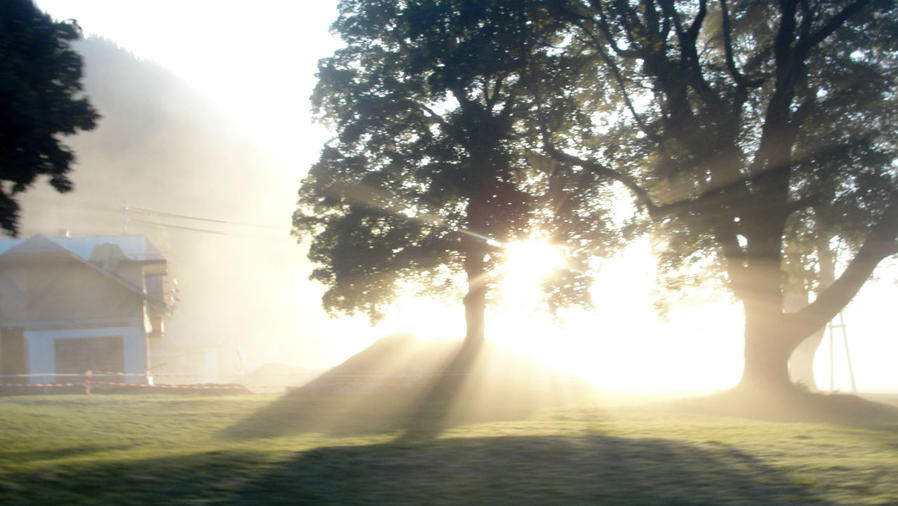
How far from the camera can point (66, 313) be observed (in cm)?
3650

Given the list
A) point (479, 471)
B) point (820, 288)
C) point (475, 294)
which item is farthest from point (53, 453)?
point (820, 288)

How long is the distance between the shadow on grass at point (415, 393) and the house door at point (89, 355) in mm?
13276

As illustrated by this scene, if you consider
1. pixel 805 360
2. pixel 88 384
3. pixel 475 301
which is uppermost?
pixel 475 301

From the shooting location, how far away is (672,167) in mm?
20125

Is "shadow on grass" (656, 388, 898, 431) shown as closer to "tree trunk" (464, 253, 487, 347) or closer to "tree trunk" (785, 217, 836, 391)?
"tree trunk" (785, 217, 836, 391)

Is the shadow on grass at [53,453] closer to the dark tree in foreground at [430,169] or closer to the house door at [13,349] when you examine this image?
the dark tree in foreground at [430,169]

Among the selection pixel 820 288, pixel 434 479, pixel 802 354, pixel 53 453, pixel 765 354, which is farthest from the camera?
pixel 802 354

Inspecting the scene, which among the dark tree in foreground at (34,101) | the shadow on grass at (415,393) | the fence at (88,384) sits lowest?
the shadow on grass at (415,393)

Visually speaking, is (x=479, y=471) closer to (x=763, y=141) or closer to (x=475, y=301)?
(x=763, y=141)

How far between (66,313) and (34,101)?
3004 centimetres

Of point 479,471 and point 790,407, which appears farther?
point 790,407

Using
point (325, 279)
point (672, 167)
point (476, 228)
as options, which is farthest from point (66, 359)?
point (672, 167)

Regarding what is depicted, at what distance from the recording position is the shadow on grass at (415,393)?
683 inches

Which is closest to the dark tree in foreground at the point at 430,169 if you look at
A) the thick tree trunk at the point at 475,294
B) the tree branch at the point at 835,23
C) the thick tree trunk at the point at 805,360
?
the thick tree trunk at the point at 475,294
